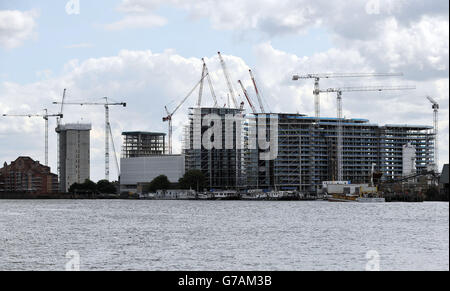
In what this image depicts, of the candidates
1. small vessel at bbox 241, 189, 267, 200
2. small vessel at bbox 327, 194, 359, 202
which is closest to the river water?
small vessel at bbox 327, 194, 359, 202

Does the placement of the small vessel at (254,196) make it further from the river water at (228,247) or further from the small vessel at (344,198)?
the river water at (228,247)

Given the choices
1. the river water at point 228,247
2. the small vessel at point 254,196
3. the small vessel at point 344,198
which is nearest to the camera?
the river water at point 228,247

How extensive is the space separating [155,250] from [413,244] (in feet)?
47.5

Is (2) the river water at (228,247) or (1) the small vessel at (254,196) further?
(1) the small vessel at (254,196)

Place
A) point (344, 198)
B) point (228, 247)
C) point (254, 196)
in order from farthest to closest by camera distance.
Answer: point (254, 196)
point (344, 198)
point (228, 247)

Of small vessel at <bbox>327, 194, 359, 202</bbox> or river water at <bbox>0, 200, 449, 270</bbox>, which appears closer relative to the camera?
river water at <bbox>0, 200, 449, 270</bbox>

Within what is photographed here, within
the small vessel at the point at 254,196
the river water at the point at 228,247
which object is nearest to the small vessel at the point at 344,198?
the small vessel at the point at 254,196

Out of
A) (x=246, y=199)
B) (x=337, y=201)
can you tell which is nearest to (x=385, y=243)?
(x=337, y=201)

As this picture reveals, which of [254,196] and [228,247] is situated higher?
[228,247]

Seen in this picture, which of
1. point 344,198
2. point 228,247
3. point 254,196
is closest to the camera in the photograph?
point 228,247

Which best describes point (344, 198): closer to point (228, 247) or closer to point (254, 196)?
point (254, 196)

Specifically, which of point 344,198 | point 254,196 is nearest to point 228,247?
point 344,198

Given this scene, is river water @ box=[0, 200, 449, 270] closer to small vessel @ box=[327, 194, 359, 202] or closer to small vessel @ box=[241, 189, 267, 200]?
small vessel @ box=[327, 194, 359, 202]
